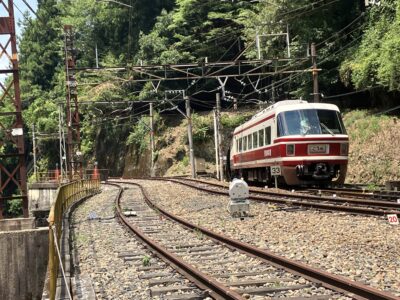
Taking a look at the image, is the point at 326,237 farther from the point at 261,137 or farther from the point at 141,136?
the point at 141,136

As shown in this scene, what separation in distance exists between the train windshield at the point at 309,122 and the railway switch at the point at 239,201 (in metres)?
6.22

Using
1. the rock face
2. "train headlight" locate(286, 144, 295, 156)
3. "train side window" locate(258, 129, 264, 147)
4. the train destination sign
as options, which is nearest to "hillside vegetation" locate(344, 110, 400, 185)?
"train side window" locate(258, 129, 264, 147)

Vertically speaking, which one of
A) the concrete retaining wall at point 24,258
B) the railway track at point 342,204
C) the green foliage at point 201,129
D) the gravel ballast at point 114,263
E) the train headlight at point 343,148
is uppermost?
the green foliage at point 201,129

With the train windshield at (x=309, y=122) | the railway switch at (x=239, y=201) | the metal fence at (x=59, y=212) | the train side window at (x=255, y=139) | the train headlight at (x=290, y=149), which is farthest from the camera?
the train side window at (x=255, y=139)

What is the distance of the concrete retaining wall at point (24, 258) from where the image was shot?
517 inches

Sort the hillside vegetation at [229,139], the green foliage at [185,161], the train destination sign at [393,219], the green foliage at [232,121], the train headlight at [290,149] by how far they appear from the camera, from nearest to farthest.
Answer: the train destination sign at [393,219]
the train headlight at [290,149]
the hillside vegetation at [229,139]
the green foliage at [185,161]
the green foliage at [232,121]

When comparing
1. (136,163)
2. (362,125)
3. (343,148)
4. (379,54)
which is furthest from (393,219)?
(136,163)

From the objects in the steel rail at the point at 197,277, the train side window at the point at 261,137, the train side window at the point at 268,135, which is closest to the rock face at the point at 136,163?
the train side window at the point at 261,137

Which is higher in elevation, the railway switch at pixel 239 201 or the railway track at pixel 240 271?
the railway switch at pixel 239 201

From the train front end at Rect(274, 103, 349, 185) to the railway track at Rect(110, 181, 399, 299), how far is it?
8194 mm

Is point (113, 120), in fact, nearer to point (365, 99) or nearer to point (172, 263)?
point (365, 99)

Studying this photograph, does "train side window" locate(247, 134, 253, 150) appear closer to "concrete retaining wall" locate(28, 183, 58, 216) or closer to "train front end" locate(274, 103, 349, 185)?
"train front end" locate(274, 103, 349, 185)

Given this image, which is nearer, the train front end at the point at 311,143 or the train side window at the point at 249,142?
the train front end at the point at 311,143

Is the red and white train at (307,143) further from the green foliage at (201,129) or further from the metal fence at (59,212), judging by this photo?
the green foliage at (201,129)
